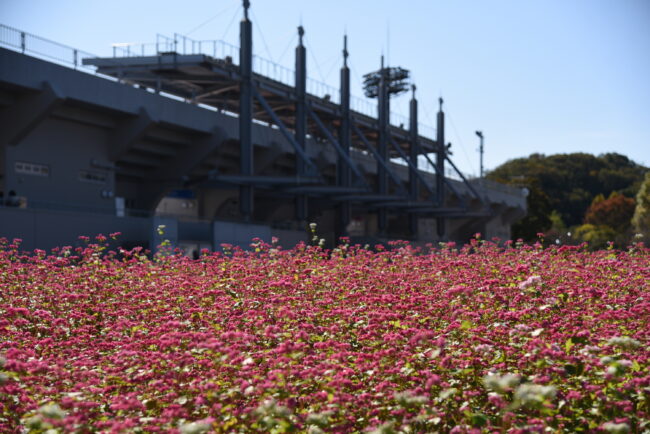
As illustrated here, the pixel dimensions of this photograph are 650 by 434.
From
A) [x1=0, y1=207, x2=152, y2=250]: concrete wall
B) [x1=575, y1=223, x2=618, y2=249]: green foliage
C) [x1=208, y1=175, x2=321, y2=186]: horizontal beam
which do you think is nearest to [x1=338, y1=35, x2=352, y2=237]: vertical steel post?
[x1=208, y1=175, x2=321, y2=186]: horizontal beam

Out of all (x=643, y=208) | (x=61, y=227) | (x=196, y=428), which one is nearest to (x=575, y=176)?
(x=643, y=208)

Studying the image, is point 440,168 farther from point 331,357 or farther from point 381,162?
point 331,357

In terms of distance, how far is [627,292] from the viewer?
32.4 ft

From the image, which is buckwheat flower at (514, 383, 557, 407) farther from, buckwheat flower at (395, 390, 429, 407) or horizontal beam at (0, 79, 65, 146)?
horizontal beam at (0, 79, 65, 146)

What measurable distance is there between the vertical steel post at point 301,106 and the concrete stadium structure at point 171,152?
0.07 meters

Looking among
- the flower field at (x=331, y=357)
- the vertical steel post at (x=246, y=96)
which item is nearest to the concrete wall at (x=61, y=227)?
the vertical steel post at (x=246, y=96)

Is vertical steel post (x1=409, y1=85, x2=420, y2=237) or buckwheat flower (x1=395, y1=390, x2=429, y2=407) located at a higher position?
vertical steel post (x1=409, y1=85, x2=420, y2=237)

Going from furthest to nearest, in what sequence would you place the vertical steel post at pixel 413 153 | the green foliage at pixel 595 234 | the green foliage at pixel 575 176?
the green foliage at pixel 575 176 < the green foliage at pixel 595 234 < the vertical steel post at pixel 413 153

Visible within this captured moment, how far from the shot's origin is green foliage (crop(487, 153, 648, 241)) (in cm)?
12219

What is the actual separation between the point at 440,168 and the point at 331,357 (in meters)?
62.1

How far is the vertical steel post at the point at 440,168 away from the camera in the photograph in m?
63.7

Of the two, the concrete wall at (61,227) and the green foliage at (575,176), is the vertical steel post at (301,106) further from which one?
the green foliage at (575,176)

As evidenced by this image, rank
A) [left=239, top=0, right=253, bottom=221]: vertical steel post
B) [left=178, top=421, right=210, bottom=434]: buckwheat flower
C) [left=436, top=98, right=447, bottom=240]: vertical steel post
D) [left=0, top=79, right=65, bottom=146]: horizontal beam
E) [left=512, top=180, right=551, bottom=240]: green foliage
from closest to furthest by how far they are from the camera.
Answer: [left=178, top=421, right=210, bottom=434]: buckwheat flower < [left=0, top=79, right=65, bottom=146]: horizontal beam < [left=239, top=0, right=253, bottom=221]: vertical steel post < [left=436, top=98, right=447, bottom=240]: vertical steel post < [left=512, top=180, right=551, bottom=240]: green foliage

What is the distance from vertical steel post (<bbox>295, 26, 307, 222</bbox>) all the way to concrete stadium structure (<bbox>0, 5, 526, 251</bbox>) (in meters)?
0.07
